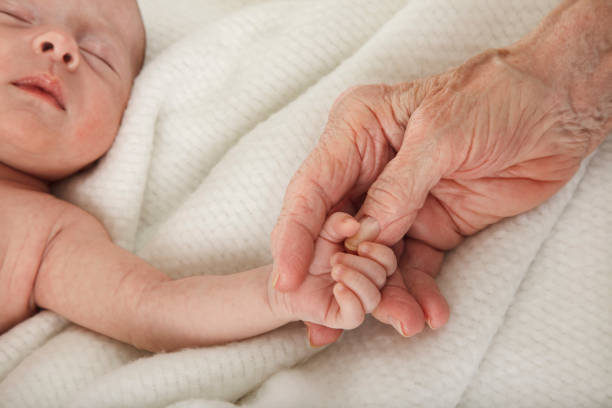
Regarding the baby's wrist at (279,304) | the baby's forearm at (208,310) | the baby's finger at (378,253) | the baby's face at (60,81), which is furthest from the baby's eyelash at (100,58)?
the baby's finger at (378,253)

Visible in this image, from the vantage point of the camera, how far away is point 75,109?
3.73 ft

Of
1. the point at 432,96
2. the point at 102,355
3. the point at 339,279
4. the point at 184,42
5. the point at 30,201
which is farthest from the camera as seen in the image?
the point at 184,42

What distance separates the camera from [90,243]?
3.50 ft

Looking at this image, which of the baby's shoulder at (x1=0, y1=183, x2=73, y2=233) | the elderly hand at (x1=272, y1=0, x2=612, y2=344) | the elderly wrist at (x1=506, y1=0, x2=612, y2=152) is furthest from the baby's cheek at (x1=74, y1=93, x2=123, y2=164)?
the elderly wrist at (x1=506, y1=0, x2=612, y2=152)

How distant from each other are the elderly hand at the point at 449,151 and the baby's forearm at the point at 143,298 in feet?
0.42

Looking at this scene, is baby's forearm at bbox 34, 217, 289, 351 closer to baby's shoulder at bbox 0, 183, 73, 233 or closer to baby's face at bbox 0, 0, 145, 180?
baby's shoulder at bbox 0, 183, 73, 233

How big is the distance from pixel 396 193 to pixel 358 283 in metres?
0.14

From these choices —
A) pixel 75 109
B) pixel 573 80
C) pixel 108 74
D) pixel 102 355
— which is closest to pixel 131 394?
pixel 102 355

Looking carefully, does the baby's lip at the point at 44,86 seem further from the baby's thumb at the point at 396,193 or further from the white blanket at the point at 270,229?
the baby's thumb at the point at 396,193

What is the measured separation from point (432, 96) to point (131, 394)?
0.66 metres

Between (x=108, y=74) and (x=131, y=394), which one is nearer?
(x=131, y=394)

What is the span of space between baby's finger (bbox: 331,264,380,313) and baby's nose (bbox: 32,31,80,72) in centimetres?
76

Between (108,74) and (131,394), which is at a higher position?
(108,74)

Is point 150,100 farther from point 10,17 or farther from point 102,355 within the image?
point 102,355
